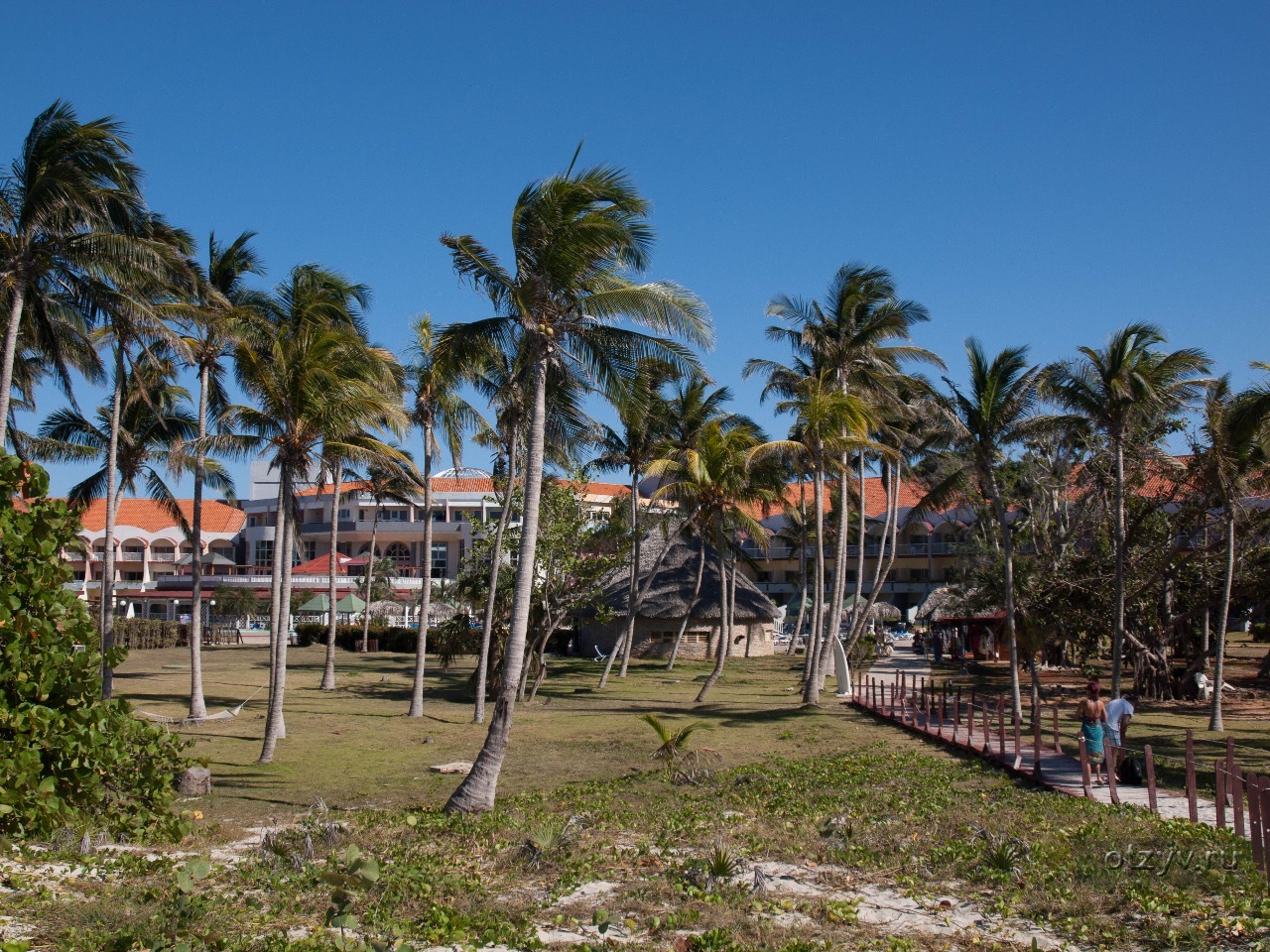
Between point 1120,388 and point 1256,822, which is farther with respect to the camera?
point 1120,388

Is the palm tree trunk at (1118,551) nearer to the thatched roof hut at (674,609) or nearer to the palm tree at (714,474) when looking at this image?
the palm tree at (714,474)

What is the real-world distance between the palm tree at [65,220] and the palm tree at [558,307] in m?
6.43

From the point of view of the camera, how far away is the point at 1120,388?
69.1ft

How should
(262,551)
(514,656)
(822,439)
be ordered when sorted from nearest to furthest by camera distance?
(514,656)
(822,439)
(262,551)

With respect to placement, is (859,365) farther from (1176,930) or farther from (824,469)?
(1176,930)

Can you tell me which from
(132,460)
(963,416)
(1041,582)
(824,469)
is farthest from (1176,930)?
(132,460)

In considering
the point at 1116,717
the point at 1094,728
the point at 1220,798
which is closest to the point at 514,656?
the point at 1220,798

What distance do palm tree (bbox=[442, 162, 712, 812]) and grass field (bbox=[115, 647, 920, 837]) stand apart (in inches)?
96.0

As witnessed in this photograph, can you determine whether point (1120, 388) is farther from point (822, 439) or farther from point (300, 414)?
point (300, 414)

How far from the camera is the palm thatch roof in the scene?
4309 cm

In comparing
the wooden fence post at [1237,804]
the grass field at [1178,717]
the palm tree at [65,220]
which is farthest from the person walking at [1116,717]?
the palm tree at [65,220]

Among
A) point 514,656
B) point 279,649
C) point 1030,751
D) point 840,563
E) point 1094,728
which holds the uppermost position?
point 840,563

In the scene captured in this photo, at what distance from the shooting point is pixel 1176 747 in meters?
18.6

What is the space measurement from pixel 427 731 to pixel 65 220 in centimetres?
1084
